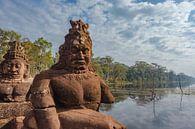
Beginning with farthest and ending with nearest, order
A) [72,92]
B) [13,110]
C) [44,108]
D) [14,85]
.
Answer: [14,85]
[13,110]
[72,92]
[44,108]

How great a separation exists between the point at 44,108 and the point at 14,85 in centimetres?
577

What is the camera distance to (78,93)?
3.76 meters

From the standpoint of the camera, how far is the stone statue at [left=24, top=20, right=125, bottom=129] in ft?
11.4

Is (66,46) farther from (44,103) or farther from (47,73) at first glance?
(44,103)

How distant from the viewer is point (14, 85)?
8.79m

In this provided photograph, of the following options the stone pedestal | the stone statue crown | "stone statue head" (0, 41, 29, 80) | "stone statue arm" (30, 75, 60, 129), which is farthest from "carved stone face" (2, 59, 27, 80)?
"stone statue arm" (30, 75, 60, 129)

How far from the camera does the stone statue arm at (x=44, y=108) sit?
3375 millimetres

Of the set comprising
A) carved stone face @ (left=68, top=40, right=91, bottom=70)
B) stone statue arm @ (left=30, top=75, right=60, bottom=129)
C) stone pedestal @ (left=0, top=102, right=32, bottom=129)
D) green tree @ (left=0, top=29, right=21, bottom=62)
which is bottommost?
stone pedestal @ (left=0, top=102, right=32, bottom=129)

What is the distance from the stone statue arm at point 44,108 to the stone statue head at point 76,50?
1.84 feet

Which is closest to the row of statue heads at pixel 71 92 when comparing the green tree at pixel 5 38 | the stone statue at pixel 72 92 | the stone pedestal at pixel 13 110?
the stone statue at pixel 72 92

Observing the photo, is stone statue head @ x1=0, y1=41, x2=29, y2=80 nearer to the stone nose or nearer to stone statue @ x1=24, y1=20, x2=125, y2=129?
the stone nose

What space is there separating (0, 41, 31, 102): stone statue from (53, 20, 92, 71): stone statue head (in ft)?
16.7

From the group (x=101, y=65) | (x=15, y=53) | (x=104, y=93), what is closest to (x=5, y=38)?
(x=15, y=53)

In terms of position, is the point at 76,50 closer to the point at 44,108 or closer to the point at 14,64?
the point at 44,108
